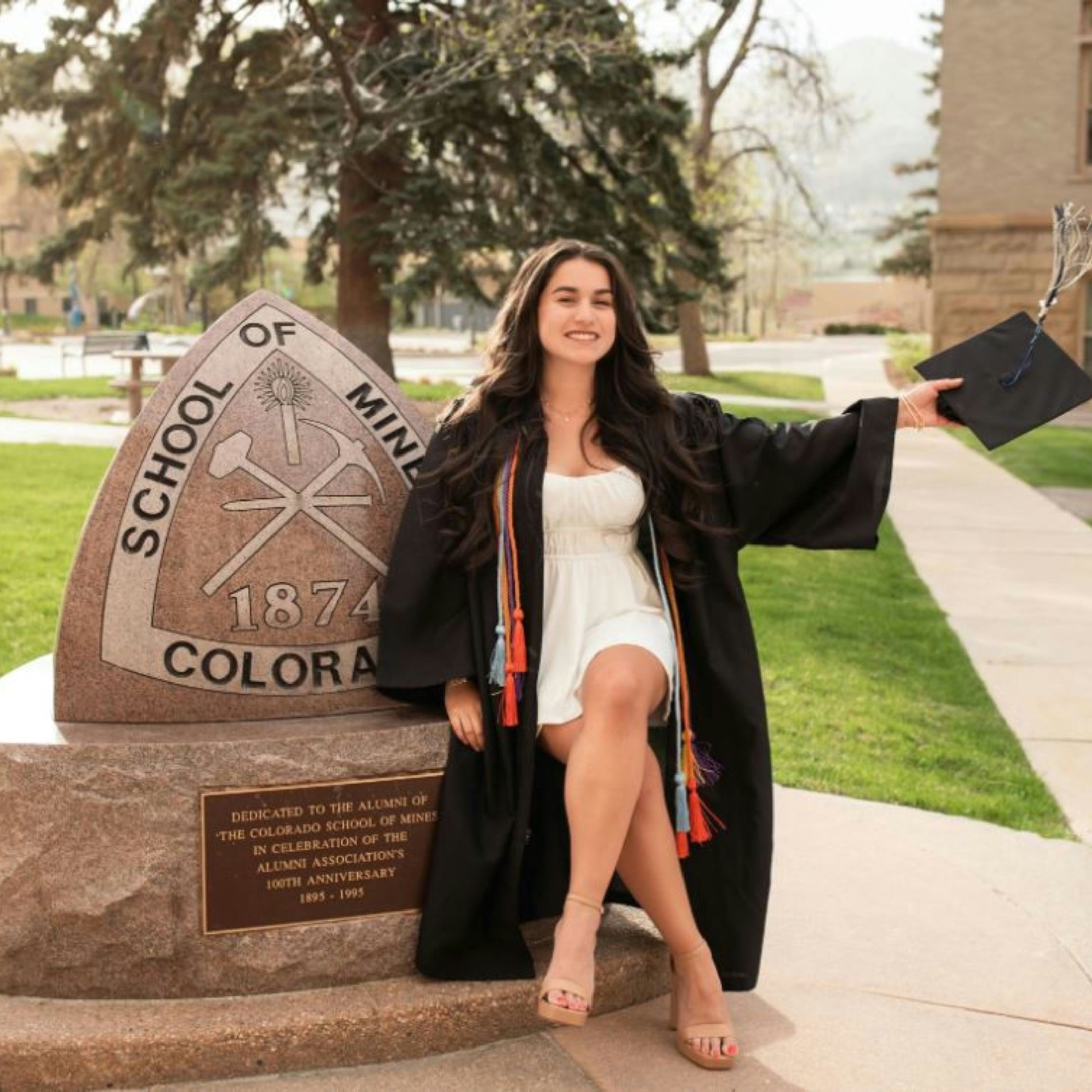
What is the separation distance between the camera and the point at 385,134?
46.3 feet

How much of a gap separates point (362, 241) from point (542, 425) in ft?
39.8

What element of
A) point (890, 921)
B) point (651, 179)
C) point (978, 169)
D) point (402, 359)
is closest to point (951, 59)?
point (978, 169)

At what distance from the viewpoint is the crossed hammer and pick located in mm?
3492

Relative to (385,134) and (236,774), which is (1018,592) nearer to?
(236,774)

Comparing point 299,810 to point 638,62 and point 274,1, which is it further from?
point 274,1

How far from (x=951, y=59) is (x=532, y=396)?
68.4ft

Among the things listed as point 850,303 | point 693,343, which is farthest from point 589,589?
point 850,303

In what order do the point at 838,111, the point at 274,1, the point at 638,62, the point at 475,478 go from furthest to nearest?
the point at 838,111 < the point at 274,1 < the point at 638,62 < the point at 475,478

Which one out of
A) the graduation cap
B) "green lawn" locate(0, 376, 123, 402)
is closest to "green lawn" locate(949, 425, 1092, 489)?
the graduation cap

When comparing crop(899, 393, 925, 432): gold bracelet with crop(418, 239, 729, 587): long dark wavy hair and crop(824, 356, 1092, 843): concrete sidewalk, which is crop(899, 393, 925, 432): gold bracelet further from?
crop(824, 356, 1092, 843): concrete sidewalk

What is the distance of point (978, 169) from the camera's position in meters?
22.5

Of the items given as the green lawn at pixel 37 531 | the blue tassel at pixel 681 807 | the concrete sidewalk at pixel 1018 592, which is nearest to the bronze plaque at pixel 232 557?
the blue tassel at pixel 681 807

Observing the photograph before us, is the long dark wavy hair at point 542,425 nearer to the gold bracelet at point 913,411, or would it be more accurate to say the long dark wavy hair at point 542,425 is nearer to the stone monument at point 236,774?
the stone monument at point 236,774

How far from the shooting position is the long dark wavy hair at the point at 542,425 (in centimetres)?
348
